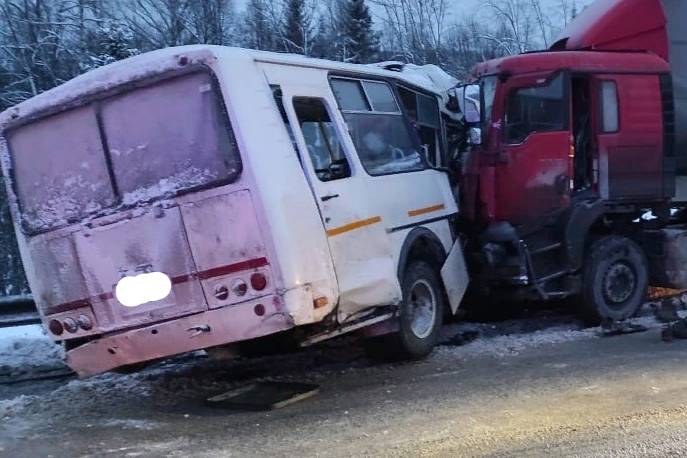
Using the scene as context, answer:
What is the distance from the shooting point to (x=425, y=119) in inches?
332

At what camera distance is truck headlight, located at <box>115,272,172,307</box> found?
600 centimetres

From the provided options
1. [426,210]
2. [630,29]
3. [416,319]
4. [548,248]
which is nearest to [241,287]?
[416,319]

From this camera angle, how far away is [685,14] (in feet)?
32.0

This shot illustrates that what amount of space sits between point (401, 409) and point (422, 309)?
5.95 ft

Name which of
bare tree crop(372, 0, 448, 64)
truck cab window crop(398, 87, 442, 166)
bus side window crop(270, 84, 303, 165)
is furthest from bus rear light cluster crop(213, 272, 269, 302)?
bare tree crop(372, 0, 448, 64)

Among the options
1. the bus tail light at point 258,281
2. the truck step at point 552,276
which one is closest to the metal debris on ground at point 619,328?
the truck step at point 552,276

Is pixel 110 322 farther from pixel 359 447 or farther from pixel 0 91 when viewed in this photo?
pixel 0 91

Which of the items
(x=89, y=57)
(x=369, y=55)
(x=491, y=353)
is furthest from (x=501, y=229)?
(x=369, y=55)

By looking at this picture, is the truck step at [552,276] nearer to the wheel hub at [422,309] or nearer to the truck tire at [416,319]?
the truck tire at [416,319]

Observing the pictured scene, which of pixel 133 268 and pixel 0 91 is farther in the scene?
pixel 0 91

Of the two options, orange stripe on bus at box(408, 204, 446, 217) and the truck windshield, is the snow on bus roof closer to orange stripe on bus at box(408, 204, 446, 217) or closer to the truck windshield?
the truck windshield

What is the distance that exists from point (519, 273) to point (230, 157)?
3756mm

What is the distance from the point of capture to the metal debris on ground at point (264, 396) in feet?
20.9

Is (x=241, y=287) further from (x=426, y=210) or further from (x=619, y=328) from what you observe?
(x=619, y=328)
